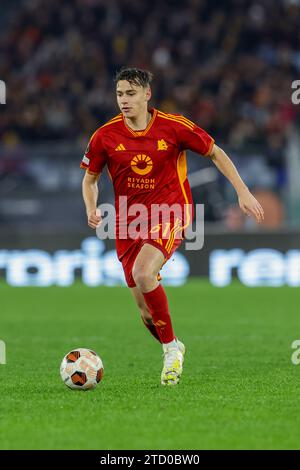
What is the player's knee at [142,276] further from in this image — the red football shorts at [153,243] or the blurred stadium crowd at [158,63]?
the blurred stadium crowd at [158,63]

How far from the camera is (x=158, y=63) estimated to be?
72.7 feet

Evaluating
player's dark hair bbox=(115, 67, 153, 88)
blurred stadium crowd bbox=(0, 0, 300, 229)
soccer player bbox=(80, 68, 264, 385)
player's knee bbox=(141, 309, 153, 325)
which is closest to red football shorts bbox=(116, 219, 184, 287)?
soccer player bbox=(80, 68, 264, 385)

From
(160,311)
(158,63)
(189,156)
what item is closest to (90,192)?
(160,311)

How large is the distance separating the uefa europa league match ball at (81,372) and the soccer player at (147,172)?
Result: 1.96ft

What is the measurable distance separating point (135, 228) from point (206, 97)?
1399 centimetres

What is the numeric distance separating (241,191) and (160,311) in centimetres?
103

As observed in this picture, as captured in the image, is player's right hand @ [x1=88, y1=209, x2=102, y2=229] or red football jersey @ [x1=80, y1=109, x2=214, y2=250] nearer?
player's right hand @ [x1=88, y1=209, x2=102, y2=229]

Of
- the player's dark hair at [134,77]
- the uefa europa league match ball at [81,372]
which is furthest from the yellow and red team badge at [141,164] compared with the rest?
the uefa europa league match ball at [81,372]

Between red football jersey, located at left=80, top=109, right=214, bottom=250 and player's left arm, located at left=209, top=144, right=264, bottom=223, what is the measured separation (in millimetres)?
87

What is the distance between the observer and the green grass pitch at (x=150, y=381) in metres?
5.16

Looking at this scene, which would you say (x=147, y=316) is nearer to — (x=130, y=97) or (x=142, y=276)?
(x=142, y=276)

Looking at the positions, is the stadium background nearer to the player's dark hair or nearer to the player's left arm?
the player's left arm

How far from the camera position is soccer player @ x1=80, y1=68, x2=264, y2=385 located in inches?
285
